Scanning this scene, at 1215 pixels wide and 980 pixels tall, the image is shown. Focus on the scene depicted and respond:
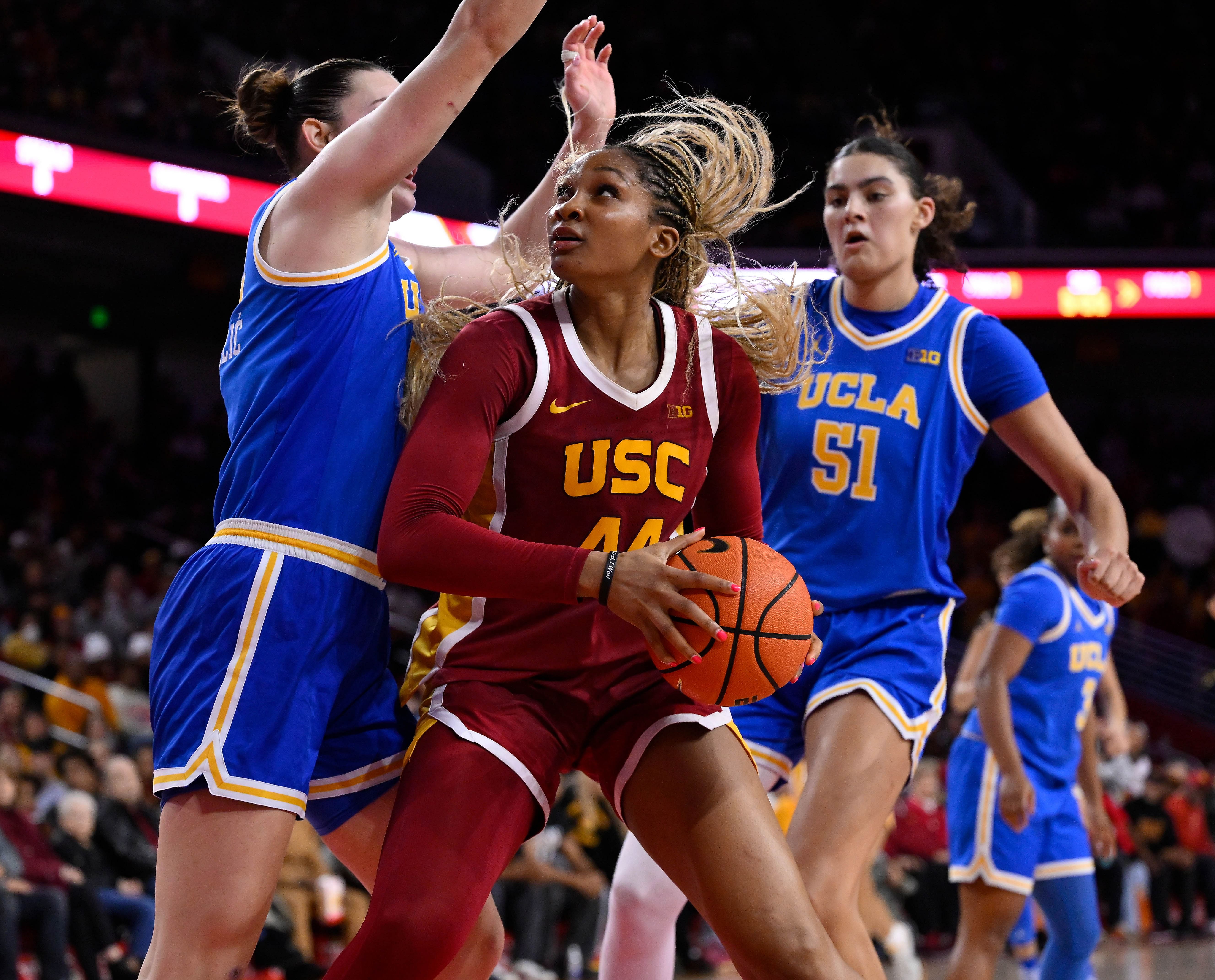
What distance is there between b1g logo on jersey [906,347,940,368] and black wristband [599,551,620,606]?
1.85m

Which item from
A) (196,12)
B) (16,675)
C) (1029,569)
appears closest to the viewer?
(1029,569)

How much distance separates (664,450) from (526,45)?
17805 millimetres

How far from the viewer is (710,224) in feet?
10.6

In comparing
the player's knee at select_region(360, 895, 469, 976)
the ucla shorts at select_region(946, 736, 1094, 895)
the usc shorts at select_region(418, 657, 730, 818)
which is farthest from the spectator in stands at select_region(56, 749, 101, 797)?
the player's knee at select_region(360, 895, 469, 976)

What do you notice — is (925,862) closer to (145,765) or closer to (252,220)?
(145,765)

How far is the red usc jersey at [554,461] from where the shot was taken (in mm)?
2748

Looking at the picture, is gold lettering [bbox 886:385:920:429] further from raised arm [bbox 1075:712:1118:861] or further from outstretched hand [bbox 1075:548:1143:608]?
raised arm [bbox 1075:712:1118:861]

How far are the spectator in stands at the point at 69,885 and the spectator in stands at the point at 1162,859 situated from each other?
899 centimetres

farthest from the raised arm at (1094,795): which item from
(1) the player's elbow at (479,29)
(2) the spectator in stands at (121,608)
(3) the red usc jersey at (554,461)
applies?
(2) the spectator in stands at (121,608)

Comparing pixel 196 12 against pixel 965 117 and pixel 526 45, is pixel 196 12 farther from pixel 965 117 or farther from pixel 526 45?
pixel 965 117

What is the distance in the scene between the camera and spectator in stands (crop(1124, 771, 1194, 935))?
12.6 m

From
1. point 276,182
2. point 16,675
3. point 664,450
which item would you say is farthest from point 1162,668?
point 664,450

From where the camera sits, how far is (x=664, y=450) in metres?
2.92

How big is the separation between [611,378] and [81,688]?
8541mm
